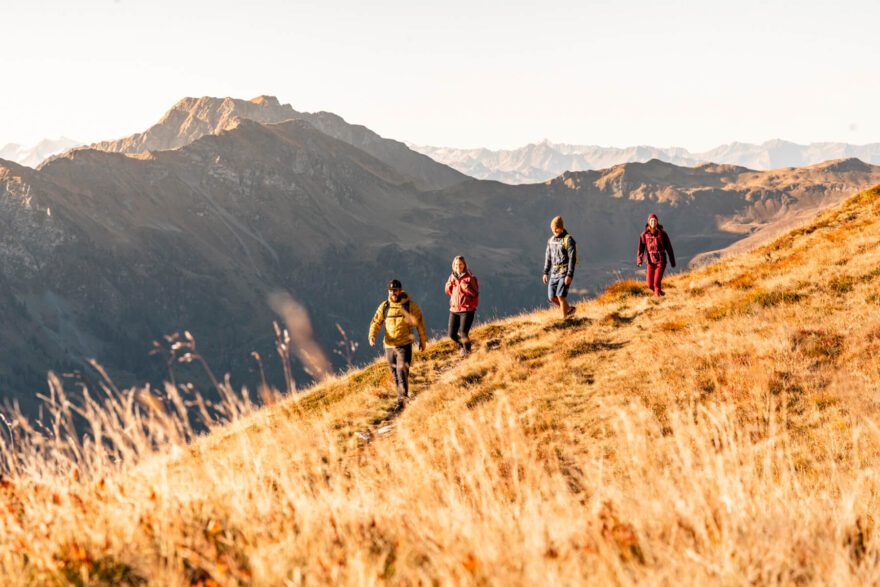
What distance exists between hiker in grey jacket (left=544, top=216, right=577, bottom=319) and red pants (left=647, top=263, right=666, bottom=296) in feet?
10.6

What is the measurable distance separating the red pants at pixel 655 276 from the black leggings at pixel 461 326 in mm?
6007

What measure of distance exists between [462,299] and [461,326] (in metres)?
0.83

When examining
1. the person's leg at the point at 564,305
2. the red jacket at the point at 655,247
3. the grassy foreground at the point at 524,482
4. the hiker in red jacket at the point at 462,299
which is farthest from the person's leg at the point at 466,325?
the red jacket at the point at 655,247

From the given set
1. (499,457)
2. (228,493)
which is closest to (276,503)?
(228,493)

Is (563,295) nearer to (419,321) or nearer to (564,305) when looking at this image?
(564,305)

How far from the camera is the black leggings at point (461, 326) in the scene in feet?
44.6

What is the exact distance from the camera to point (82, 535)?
11.1 ft

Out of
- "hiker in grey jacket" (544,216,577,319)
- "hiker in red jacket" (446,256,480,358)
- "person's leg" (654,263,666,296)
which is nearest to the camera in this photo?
"hiker in red jacket" (446,256,480,358)

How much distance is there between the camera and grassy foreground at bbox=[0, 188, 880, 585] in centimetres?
287

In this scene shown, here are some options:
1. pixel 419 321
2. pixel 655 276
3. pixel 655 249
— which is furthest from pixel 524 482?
pixel 655 276

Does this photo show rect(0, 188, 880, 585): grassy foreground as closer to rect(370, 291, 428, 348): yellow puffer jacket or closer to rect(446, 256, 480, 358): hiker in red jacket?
rect(370, 291, 428, 348): yellow puffer jacket

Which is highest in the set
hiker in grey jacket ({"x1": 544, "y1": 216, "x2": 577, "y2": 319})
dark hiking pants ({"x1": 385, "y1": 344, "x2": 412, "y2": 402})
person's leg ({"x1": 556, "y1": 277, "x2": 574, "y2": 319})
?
hiker in grey jacket ({"x1": 544, "y1": 216, "x2": 577, "y2": 319})

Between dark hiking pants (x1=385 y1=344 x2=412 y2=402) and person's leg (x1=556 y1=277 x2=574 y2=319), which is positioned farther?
person's leg (x1=556 y1=277 x2=574 y2=319)

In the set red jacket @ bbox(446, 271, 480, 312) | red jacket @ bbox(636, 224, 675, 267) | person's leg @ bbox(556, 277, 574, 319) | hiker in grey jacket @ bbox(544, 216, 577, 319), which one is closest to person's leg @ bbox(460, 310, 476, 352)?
red jacket @ bbox(446, 271, 480, 312)
